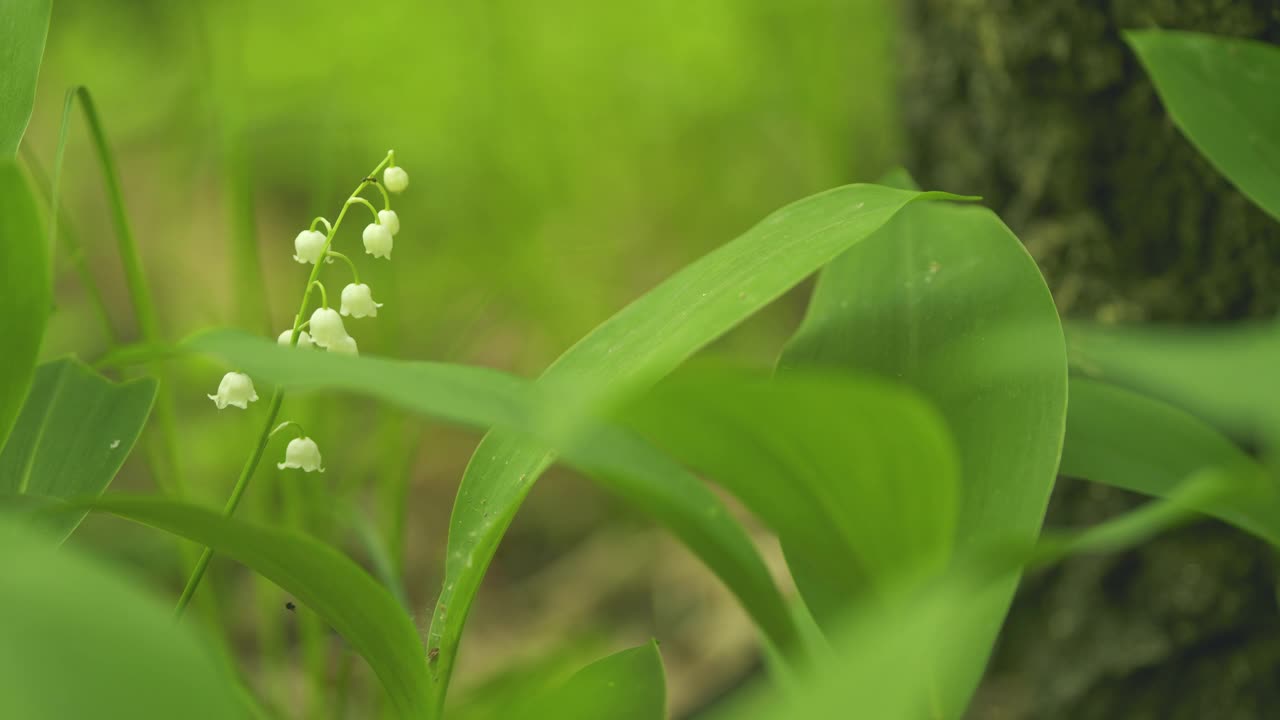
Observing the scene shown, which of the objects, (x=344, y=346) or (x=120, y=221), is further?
(x=120, y=221)

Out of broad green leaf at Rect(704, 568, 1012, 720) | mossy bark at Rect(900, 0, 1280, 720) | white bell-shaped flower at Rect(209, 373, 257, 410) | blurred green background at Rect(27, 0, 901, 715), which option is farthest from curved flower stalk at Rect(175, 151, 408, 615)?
blurred green background at Rect(27, 0, 901, 715)

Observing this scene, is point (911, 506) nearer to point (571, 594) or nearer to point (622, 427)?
point (622, 427)

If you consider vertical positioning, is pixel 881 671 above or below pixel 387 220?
below

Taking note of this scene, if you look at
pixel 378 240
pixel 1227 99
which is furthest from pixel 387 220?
pixel 1227 99

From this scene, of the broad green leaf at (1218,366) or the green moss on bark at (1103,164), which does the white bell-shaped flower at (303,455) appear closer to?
the broad green leaf at (1218,366)

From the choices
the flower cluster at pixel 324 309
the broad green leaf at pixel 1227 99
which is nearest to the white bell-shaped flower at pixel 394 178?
the flower cluster at pixel 324 309

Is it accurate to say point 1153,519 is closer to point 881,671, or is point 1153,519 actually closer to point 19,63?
point 881,671

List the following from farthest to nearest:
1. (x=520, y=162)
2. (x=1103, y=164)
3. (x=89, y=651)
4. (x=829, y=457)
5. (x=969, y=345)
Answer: (x=520, y=162), (x=1103, y=164), (x=969, y=345), (x=829, y=457), (x=89, y=651)
